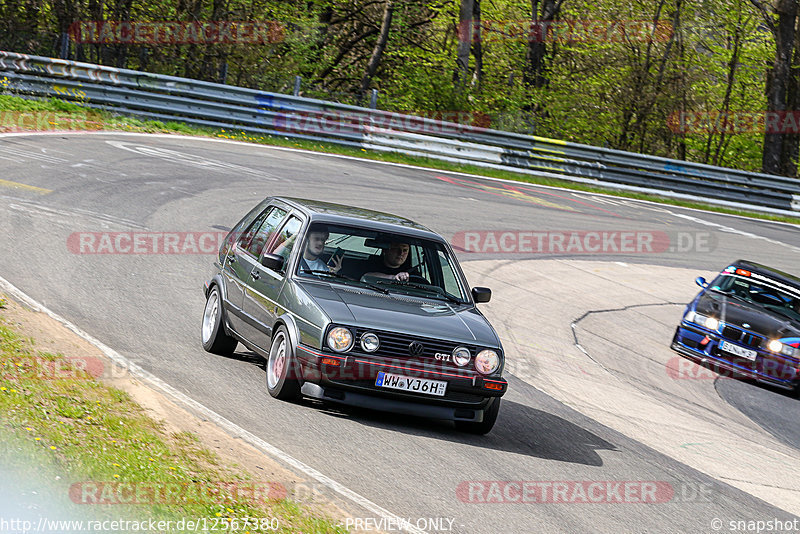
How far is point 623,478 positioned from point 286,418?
103 inches

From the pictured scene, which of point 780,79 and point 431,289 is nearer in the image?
point 431,289

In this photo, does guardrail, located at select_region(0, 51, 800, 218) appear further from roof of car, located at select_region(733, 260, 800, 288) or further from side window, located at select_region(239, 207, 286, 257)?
side window, located at select_region(239, 207, 286, 257)

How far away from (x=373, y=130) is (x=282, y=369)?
1807 centimetres

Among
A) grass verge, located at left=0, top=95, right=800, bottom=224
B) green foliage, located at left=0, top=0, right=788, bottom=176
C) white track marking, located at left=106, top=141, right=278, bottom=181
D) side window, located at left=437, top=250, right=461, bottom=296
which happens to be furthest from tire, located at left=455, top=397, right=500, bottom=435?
green foliage, located at left=0, top=0, right=788, bottom=176

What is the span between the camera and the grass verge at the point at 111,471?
4.51 meters

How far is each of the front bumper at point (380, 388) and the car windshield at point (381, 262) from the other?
38.3 inches

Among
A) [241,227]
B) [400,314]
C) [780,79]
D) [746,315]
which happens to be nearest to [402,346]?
[400,314]

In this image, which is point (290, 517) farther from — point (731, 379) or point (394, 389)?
point (731, 379)

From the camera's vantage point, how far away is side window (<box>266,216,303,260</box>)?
26.7 feet

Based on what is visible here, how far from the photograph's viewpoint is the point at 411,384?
7062 mm

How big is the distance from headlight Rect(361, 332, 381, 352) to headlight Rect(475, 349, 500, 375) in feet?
2.61

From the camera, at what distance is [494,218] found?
19.2 meters

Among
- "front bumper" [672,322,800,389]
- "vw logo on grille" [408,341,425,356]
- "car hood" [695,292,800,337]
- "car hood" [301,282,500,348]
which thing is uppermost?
"car hood" [301,282,500,348]

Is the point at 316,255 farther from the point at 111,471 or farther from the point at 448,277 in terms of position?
the point at 111,471
